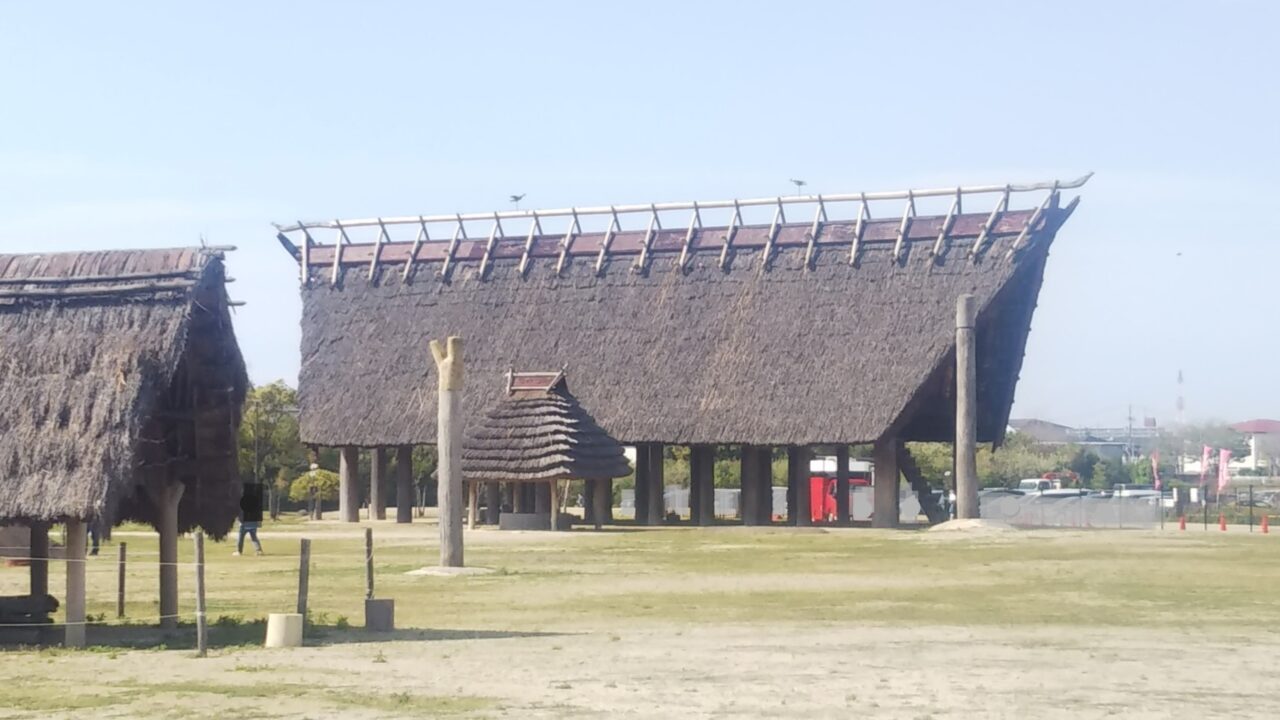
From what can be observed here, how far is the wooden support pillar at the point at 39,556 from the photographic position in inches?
827

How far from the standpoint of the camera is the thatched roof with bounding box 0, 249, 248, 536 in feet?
62.5

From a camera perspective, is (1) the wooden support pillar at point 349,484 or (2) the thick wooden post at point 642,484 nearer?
(2) the thick wooden post at point 642,484

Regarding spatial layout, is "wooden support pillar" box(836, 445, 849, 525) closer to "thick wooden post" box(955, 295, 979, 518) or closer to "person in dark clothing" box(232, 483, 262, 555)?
"thick wooden post" box(955, 295, 979, 518)

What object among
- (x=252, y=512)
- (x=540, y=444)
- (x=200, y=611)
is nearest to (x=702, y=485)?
(x=540, y=444)

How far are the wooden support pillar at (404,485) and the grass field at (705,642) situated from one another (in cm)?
2060

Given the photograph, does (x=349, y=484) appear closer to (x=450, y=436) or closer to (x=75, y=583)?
(x=450, y=436)

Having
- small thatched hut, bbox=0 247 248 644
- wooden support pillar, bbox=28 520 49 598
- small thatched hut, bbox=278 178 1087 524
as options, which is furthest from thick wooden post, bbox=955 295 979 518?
wooden support pillar, bbox=28 520 49 598

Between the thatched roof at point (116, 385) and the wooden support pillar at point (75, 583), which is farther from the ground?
the thatched roof at point (116, 385)

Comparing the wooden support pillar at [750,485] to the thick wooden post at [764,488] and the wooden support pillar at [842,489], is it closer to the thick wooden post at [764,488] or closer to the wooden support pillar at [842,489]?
the thick wooden post at [764,488]

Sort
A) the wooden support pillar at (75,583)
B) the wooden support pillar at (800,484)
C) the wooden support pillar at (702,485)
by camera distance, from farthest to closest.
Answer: the wooden support pillar at (702,485)
the wooden support pillar at (800,484)
the wooden support pillar at (75,583)

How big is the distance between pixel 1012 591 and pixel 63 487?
43.8ft

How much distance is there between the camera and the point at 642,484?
54.6 metres

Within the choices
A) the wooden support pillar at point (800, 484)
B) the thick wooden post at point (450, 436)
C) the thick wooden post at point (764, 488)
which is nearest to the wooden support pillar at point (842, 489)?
the wooden support pillar at point (800, 484)

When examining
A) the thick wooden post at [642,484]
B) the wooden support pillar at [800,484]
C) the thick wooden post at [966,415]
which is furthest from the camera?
the thick wooden post at [642,484]
